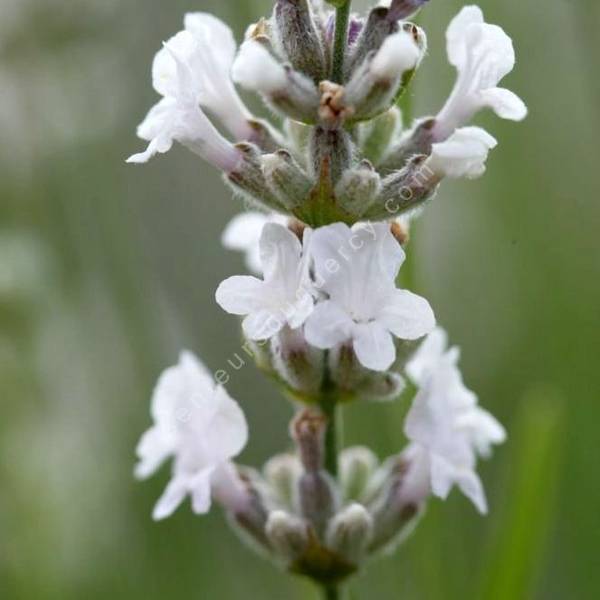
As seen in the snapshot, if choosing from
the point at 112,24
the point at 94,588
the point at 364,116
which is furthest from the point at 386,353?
the point at 112,24

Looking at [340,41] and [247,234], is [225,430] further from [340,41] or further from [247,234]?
[340,41]

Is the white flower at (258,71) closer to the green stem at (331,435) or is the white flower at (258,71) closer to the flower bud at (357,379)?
the flower bud at (357,379)

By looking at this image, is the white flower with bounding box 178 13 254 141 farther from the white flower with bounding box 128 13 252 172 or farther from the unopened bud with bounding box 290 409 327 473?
the unopened bud with bounding box 290 409 327 473

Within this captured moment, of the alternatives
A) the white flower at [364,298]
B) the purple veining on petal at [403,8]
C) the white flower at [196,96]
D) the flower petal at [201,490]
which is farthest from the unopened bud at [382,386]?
the purple veining on petal at [403,8]

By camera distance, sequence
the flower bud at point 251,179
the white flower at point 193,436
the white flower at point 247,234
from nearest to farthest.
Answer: the flower bud at point 251,179 → the white flower at point 193,436 → the white flower at point 247,234

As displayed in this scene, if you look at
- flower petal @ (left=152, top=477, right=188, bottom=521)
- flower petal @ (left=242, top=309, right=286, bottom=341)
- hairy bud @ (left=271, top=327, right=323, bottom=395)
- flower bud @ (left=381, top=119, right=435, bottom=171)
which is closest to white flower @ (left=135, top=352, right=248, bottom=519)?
flower petal @ (left=152, top=477, right=188, bottom=521)

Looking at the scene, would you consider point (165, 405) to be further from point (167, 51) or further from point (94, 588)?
point (94, 588)
